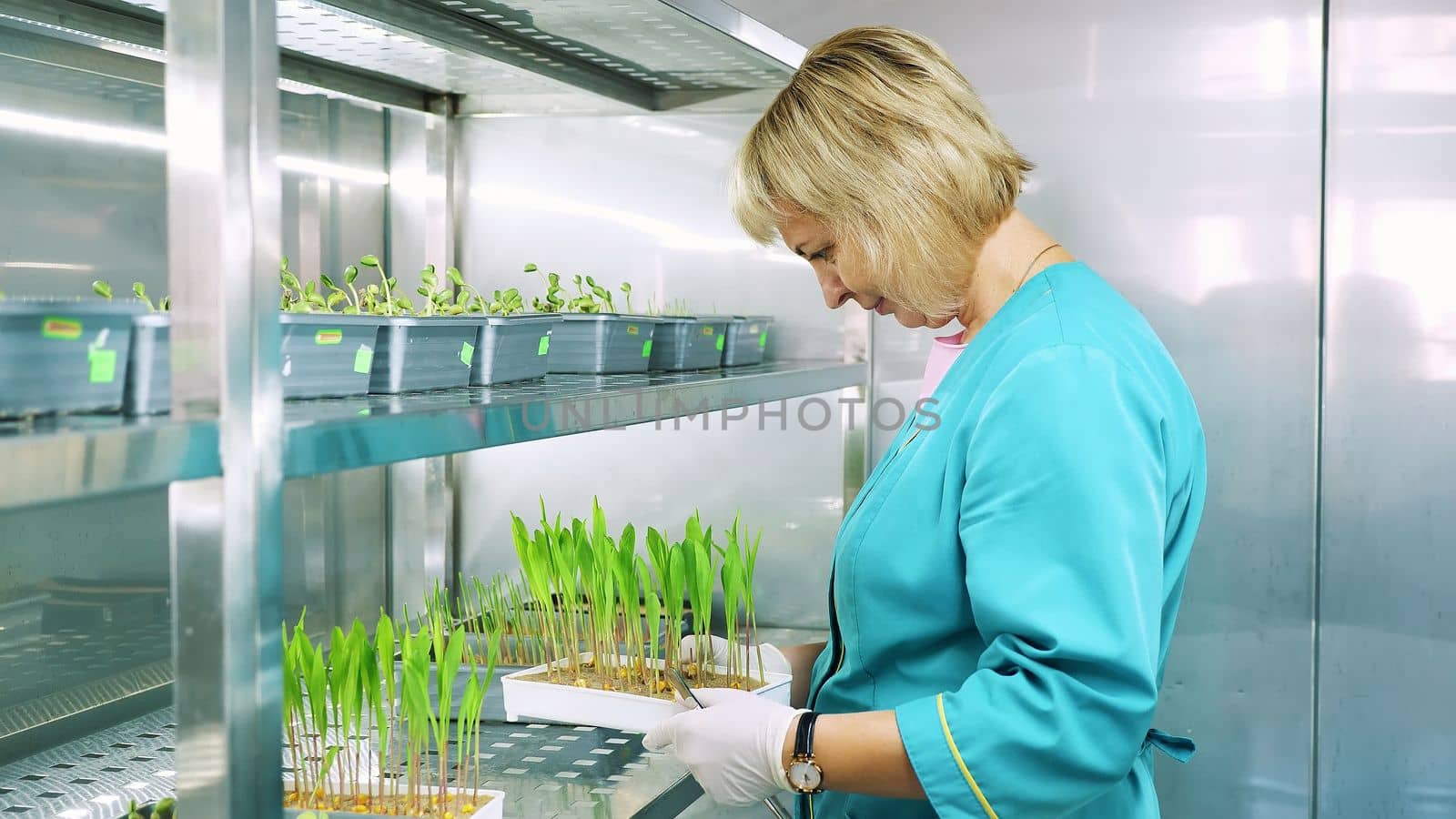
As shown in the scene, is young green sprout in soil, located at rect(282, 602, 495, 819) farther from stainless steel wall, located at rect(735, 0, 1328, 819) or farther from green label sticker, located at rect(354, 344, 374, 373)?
stainless steel wall, located at rect(735, 0, 1328, 819)

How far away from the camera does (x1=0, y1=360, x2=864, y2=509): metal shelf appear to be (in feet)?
2.03

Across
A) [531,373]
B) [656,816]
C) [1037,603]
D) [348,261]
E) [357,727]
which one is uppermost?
[348,261]

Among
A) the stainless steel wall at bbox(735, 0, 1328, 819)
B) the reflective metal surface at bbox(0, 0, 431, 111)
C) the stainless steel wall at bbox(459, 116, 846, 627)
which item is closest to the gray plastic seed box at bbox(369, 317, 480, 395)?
the reflective metal surface at bbox(0, 0, 431, 111)

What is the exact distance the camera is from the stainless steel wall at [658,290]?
7.09 ft

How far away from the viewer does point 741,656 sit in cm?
161

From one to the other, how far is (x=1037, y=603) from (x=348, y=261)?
1.45 meters

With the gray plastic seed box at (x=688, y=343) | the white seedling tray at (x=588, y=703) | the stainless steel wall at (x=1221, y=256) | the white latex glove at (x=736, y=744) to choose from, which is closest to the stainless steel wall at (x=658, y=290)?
the gray plastic seed box at (x=688, y=343)

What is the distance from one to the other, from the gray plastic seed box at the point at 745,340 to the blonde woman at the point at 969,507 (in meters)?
0.55

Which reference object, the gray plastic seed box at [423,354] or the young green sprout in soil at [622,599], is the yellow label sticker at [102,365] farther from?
the young green sprout in soil at [622,599]

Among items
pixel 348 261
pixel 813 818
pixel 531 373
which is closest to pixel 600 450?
pixel 348 261

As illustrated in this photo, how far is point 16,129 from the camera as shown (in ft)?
4.46

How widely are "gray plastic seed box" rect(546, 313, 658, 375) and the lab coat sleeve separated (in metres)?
0.58

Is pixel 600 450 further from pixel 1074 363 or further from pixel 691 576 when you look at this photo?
pixel 1074 363

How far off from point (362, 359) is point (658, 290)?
1.17m
